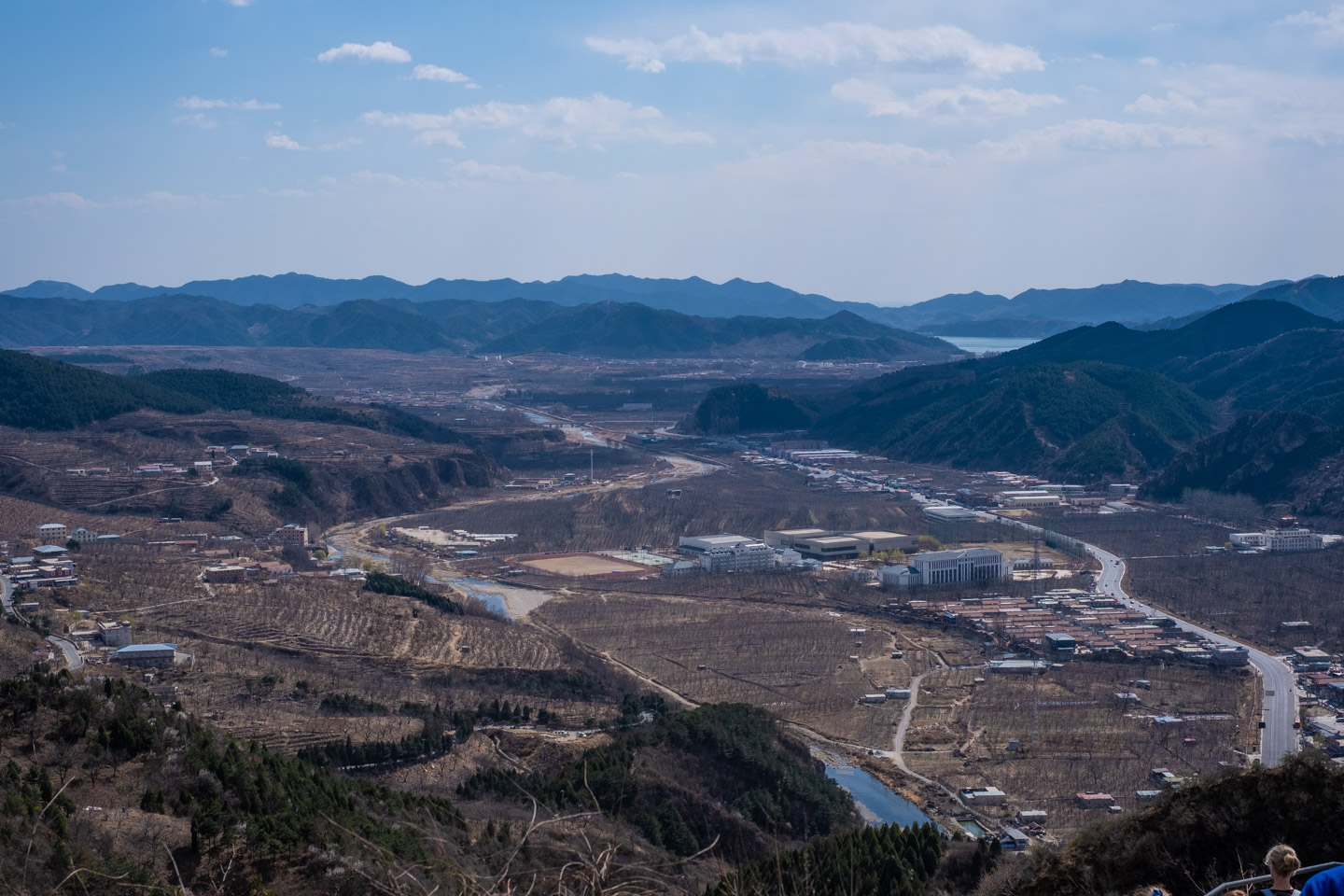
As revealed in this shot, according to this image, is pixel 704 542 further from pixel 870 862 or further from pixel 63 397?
pixel 63 397

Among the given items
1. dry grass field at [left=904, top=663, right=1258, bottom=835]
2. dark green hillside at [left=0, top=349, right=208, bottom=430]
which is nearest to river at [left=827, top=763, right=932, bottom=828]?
dry grass field at [left=904, top=663, right=1258, bottom=835]

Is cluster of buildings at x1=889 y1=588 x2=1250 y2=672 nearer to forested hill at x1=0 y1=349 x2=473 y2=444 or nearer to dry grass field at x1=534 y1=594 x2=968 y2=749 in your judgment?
dry grass field at x1=534 y1=594 x2=968 y2=749

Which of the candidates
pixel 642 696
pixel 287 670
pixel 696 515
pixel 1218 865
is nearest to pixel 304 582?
pixel 287 670

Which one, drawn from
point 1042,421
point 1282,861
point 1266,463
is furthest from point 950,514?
point 1282,861

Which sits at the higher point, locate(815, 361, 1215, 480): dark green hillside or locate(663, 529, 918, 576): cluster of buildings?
locate(815, 361, 1215, 480): dark green hillside

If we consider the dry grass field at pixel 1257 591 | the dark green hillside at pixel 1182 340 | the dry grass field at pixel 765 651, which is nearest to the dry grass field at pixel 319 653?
the dry grass field at pixel 765 651

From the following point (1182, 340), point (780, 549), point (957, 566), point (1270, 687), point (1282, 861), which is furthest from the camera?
point (1182, 340)

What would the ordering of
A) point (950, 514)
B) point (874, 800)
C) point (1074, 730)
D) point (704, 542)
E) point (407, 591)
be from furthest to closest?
point (950, 514) < point (704, 542) < point (407, 591) < point (1074, 730) < point (874, 800)
